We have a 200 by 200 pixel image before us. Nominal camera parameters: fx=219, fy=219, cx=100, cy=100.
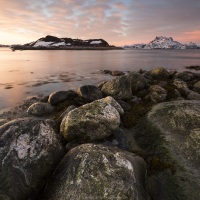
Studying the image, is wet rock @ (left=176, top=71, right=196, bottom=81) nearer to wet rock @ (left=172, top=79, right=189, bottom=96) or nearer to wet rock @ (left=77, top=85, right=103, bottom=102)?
wet rock @ (left=172, top=79, right=189, bottom=96)

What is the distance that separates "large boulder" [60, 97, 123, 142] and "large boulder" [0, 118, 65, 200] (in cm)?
175

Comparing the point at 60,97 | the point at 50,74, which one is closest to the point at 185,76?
the point at 60,97

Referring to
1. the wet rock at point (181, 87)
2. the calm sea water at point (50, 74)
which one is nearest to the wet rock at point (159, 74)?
the wet rock at point (181, 87)

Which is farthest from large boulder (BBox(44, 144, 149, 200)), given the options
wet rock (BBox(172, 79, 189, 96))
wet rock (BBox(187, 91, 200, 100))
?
wet rock (BBox(172, 79, 189, 96))

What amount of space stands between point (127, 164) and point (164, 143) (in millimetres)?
2987

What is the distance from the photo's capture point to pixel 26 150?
17.5 feet

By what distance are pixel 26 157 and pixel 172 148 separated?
492cm

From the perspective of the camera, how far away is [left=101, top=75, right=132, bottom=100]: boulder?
13273 mm

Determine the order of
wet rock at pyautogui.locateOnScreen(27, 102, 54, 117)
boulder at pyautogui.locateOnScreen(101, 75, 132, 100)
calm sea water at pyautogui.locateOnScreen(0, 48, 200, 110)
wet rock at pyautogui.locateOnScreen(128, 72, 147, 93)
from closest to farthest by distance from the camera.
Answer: wet rock at pyautogui.locateOnScreen(27, 102, 54, 117), boulder at pyautogui.locateOnScreen(101, 75, 132, 100), wet rock at pyautogui.locateOnScreen(128, 72, 147, 93), calm sea water at pyautogui.locateOnScreen(0, 48, 200, 110)

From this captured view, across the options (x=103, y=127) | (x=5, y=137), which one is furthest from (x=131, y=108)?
(x=5, y=137)

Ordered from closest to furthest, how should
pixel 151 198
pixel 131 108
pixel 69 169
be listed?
pixel 69 169 < pixel 151 198 < pixel 131 108

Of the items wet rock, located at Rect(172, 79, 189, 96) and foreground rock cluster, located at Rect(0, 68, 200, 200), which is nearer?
foreground rock cluster, located at Rect(0, 68, 200, 200)

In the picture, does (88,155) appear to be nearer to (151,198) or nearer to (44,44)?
(151,198)

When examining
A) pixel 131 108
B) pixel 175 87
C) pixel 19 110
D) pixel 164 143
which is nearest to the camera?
pixel 164 143
